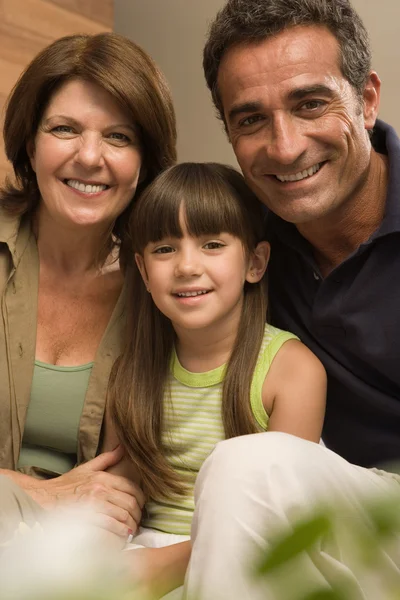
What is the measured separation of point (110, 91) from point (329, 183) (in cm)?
45

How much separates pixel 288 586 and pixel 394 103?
2.56 m

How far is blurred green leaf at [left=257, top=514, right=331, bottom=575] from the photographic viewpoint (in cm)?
19

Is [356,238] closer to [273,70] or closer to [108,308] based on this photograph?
[273,70]

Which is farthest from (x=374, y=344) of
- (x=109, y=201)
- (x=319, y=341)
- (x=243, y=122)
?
(x=109, y=201)

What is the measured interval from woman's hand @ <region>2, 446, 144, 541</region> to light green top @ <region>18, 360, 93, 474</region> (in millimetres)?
96

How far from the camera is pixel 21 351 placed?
1.51m

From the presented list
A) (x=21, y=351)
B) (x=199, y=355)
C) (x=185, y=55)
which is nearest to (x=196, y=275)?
(x=199, y=355)

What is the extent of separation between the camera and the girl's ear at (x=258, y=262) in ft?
4.81

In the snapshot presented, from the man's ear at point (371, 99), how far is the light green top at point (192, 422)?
1.46 ft

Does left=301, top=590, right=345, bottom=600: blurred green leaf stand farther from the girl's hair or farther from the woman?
the woman

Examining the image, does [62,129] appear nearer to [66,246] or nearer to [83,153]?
[83,153]

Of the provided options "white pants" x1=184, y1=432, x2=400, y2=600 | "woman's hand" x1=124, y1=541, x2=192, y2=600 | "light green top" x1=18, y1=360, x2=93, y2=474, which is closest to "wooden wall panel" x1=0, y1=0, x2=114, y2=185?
"light green top" x1=18, y1=360, x2=93, y2=474

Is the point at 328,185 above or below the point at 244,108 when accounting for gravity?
below

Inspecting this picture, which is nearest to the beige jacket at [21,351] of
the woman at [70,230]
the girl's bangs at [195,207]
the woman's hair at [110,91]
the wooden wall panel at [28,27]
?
the woman at [70,230]
